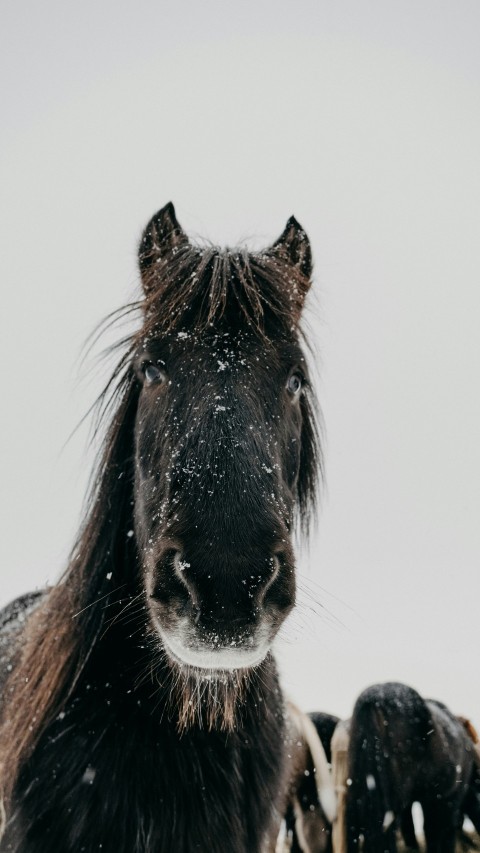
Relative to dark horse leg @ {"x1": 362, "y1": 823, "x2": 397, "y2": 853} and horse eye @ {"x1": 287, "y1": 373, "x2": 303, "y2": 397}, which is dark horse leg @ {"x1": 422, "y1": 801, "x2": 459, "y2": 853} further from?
horse eye @ {"x1": 287, "y1": 373, "x2": 303, "y2": 397}

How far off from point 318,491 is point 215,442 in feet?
4.08

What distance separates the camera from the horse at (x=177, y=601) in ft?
5.65

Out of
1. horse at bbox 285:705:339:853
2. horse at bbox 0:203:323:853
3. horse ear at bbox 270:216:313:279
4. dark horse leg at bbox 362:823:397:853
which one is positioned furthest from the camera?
horse at bbox 285:705:339:853

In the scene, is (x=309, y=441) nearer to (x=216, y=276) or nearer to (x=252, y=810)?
(x=216, y=276)

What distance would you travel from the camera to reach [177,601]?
1.70 m

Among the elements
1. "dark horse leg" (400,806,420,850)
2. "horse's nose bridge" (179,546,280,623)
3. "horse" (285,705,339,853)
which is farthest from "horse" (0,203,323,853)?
"dark horse leg" (400,806,420,850)

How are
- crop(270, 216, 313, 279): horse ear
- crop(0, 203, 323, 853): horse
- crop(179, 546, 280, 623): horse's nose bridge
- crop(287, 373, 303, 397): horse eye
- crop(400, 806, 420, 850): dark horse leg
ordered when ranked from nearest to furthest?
crop(179, 546, 280, 623): horse's nose bridge, crop(0, 203, 323, 853): horse, crop(287, 373, 303, 397): horse eye, crop(270, 216, 313, 279): horse ear, crop(400, 806, 420, 850): dark horse leg

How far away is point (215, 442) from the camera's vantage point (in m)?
1.90

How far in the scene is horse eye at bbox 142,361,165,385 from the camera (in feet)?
7.44

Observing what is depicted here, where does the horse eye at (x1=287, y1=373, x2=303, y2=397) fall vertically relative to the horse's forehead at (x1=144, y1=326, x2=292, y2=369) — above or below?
below

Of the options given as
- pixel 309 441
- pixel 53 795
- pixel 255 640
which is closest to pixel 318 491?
pixel 309 441

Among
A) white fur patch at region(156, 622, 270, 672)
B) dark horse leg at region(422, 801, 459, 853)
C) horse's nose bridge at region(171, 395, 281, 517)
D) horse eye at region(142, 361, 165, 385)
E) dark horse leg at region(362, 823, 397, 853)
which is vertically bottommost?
dark horse leg at region(422, 801, 459, 853)

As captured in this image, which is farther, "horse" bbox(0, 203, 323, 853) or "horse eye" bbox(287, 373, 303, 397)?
"horse eye" bbox(287, 373, 303, 397)

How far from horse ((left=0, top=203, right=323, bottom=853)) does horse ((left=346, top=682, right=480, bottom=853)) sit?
1869 mm
